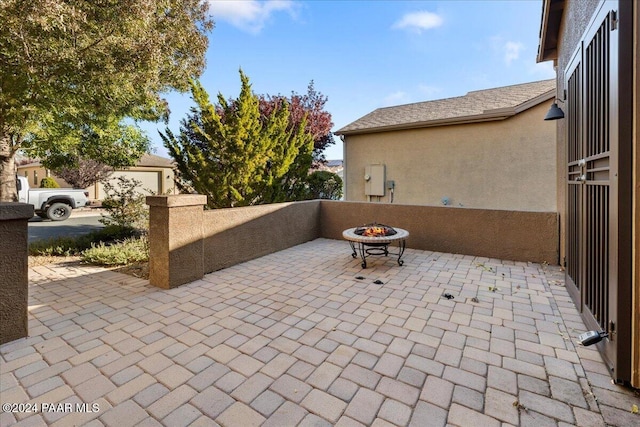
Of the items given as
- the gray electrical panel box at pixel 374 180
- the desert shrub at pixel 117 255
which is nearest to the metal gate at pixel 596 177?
the gray electrical panel box at pixel 374 180

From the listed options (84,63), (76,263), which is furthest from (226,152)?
(76,263)

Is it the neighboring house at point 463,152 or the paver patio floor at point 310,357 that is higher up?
the neighboring house at point 463,152

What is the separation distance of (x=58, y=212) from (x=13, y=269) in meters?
12.5

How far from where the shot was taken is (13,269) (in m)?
2.63

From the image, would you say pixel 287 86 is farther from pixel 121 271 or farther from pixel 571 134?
pixel 571 134

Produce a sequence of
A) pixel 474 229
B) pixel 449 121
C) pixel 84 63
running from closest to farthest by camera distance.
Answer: pixel 84 63 → pixel 474 229 → pixel 449 121

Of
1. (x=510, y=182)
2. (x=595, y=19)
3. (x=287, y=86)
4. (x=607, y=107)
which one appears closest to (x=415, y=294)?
(x=607, y=107)

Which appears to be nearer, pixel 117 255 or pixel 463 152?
pixel 117 255

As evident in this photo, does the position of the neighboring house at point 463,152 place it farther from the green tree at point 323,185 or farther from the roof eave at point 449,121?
the green tree at point 323,185

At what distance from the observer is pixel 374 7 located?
8617mm

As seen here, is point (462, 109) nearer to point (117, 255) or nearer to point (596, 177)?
point (596, 177)

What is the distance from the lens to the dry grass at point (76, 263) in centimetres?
474

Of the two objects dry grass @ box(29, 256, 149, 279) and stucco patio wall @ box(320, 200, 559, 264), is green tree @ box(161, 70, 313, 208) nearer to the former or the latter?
dry grass @ box(29, 256, 149, 279)

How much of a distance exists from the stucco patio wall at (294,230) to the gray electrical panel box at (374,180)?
2.48 m
